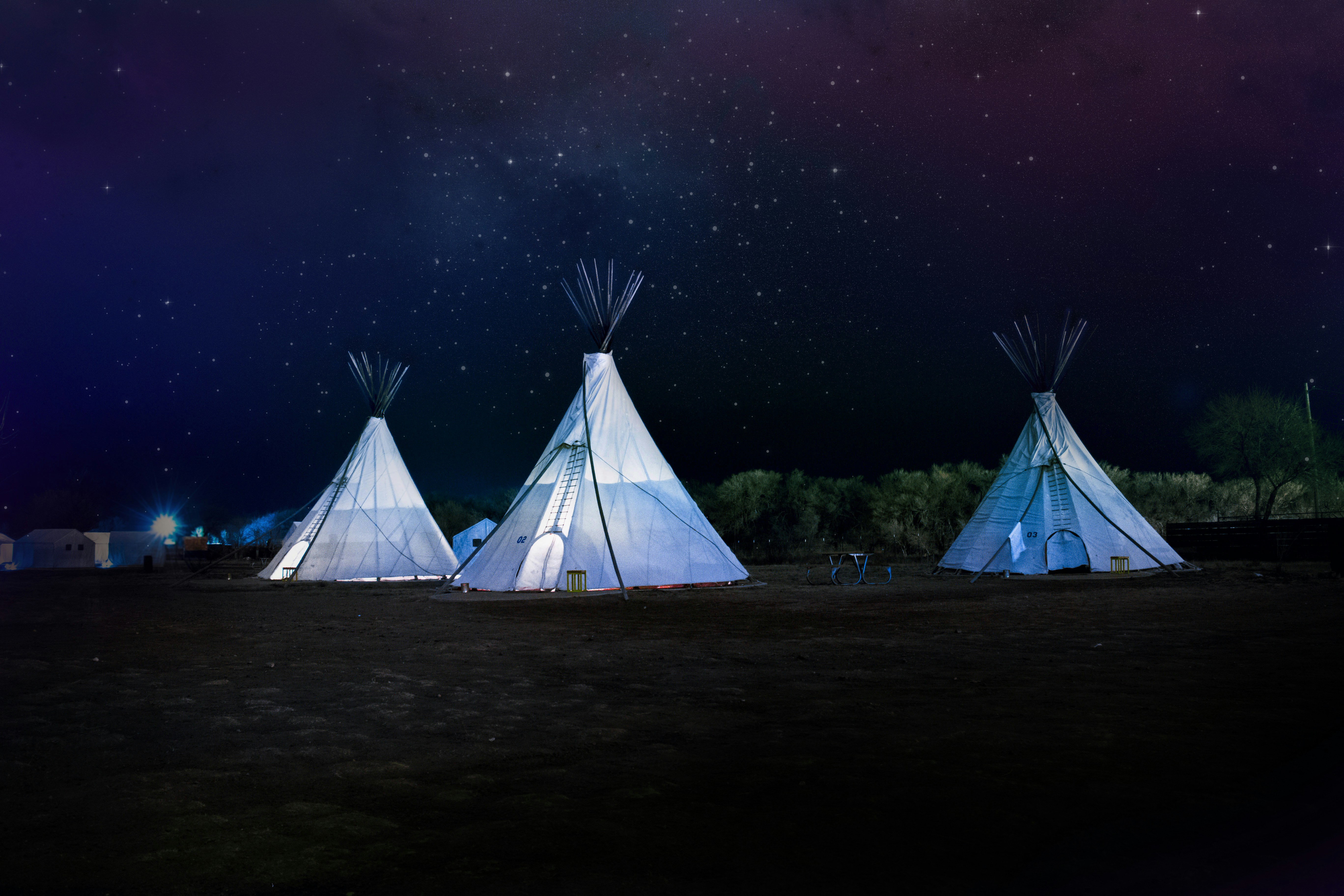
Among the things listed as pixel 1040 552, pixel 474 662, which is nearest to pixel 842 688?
pixel 474 662

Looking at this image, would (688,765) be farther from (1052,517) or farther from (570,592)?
(1052,517)

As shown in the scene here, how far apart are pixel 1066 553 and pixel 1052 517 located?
0.93 m

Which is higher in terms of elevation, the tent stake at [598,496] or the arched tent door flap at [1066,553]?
the tent stake at [598,496]

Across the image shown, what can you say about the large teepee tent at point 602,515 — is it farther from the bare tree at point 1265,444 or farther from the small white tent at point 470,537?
the bare tree at point 1265,444

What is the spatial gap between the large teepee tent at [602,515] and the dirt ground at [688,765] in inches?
296

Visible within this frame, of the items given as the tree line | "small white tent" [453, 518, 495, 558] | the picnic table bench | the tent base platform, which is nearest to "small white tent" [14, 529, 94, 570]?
the tree line

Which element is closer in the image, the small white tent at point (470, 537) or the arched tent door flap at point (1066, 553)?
the arched tent door flap at point (1066, 553)

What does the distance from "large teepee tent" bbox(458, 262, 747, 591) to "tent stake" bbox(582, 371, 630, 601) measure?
33 mm

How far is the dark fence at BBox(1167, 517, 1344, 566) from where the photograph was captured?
22.5 meters

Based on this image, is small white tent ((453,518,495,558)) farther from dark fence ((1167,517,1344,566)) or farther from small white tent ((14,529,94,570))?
small white tent ((14,529,94,570))

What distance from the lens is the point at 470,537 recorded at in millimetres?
30359

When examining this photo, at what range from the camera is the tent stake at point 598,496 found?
51.1 ft

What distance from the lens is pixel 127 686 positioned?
269 inches

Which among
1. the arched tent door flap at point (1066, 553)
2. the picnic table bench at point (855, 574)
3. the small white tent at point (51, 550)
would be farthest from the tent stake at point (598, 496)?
the small white tent at point (51, 550)
